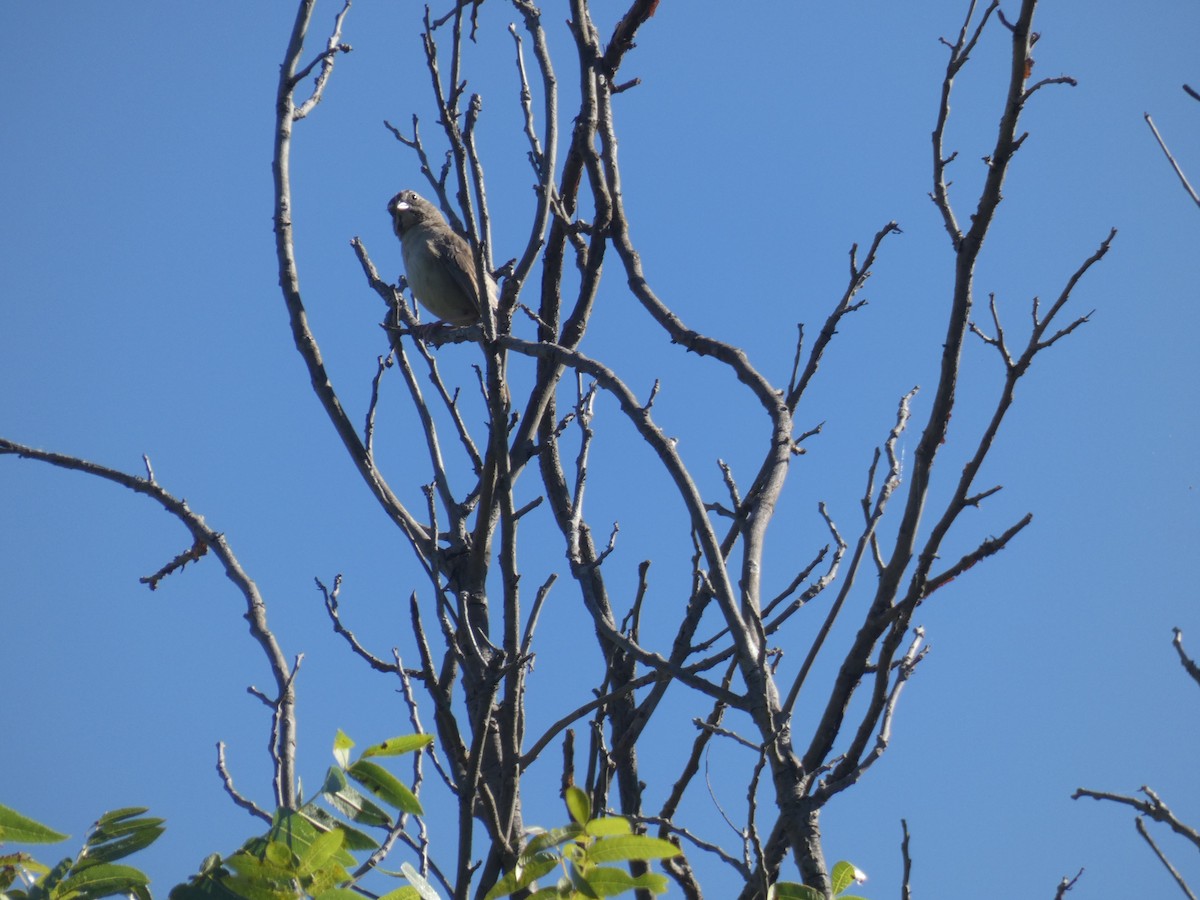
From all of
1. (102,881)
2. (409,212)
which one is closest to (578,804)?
(102,881)

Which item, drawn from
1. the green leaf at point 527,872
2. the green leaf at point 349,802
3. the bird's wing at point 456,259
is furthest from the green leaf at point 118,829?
the bird's wing at point 456,259

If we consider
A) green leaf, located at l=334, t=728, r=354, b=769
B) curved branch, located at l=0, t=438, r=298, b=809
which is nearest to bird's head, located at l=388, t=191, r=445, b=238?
curved branch, located at l=0, t=438, r=298, b=809

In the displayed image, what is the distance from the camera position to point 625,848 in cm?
208

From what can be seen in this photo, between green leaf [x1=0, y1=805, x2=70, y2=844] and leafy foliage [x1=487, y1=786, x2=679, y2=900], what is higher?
green leaf [x1=0, y1=805, x2=70, y2=844]

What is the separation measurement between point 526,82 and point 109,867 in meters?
2.94

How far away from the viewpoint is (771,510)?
2.70m

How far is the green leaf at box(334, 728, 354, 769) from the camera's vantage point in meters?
2.29

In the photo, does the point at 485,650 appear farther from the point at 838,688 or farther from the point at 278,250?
the point at 278,250

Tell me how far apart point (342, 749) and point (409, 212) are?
7013 mm

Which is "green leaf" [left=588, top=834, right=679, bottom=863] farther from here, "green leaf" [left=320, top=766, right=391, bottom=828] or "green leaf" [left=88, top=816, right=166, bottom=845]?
"green leaf" [left=88, top=816, right=166, bottom=845]

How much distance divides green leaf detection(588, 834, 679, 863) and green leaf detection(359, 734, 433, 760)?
0.42 metres

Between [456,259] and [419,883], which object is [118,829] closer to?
[419,883]

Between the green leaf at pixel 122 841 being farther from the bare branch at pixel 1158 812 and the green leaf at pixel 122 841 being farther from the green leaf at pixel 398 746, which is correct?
the bare branch at pixel 1158 812

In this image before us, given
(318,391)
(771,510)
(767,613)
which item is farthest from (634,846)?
(318,391)
